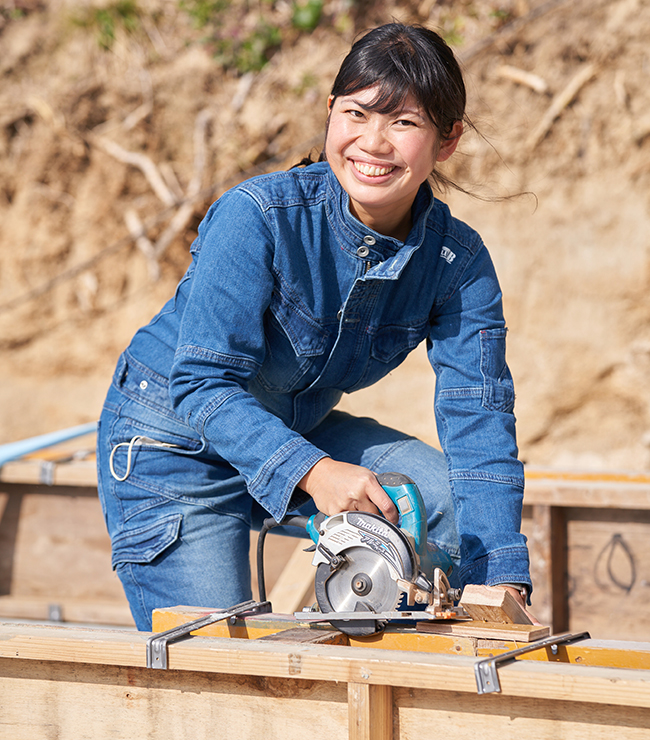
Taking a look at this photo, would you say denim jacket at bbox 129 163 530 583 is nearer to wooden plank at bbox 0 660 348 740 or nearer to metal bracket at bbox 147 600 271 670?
metal bracket at bbox 147 600 271 670

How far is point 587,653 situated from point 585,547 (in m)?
1.69

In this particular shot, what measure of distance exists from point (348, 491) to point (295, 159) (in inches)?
179

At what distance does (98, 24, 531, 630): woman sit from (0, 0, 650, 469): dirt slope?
345 cm

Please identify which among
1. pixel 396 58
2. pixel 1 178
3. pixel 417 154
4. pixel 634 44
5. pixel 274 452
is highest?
pixel 634 44

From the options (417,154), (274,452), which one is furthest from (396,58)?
(274,452)

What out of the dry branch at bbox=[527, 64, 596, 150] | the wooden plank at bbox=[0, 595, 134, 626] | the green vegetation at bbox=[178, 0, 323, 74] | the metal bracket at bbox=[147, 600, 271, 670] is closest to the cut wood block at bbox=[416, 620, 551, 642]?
the metal bracket at bbox=[147, 600, 271, 670]

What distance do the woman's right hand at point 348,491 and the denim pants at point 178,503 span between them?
17.2 inches

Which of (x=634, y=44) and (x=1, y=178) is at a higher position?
(x=634, y=44)

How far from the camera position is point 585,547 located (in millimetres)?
3027

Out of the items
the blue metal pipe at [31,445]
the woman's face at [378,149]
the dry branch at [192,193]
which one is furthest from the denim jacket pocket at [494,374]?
the dry branch at [192,193]

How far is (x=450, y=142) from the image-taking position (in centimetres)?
174

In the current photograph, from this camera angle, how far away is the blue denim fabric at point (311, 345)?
1.59m

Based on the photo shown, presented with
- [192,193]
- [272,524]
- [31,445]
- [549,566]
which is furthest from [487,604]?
[192,193]

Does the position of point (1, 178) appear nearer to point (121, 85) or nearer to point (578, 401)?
point (121, 85)
